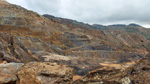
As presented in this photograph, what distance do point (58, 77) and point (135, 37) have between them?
83.0 meters

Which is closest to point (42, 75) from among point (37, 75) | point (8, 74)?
point (37, 75)

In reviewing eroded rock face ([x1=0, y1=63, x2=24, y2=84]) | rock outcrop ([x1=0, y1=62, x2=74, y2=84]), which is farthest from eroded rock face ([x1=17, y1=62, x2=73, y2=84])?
eroded rock face ([x1=0, y1=63, x2=24, y2=84])

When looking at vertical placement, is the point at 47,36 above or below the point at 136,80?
above

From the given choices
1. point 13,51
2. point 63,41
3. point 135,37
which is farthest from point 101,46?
point 135,37

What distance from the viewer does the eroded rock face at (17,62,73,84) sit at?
479 centimetres

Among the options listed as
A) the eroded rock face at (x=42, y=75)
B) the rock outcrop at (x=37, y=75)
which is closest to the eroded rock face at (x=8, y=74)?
the rock outcrop at (x=37, y=75)

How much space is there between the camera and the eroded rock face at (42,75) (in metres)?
4.79

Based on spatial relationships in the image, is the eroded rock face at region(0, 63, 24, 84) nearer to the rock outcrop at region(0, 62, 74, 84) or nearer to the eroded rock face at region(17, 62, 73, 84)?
the rock outcrop at region(0, 62, 74, 84)

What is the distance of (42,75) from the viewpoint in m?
4.89

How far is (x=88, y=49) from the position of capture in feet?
108

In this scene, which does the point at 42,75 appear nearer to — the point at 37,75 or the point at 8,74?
the point at 37,75

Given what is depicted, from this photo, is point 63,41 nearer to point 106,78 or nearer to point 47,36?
point 47,36

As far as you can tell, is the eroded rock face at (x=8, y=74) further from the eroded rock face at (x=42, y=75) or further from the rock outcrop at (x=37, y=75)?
the eroded rock face at (x=42, y=75)

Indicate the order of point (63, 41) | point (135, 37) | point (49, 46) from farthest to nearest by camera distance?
point (135, 37)
point (63, 41)
point (49, 46)
